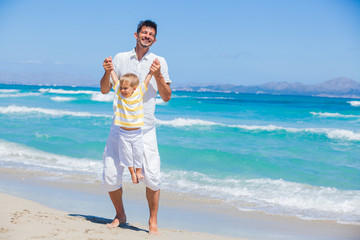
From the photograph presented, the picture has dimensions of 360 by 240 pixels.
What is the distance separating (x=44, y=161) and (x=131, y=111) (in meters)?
6.25

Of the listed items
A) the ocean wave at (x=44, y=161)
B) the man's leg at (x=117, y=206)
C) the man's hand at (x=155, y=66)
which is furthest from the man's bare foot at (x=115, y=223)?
the ocean wave at (x=44, y=161)

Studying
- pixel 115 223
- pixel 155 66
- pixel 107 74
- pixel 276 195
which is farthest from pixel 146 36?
pixel 276 195

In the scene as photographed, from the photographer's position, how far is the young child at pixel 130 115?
354cm

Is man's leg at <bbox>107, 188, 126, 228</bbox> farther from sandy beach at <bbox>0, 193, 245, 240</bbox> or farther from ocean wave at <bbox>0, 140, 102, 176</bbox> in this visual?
ocean wave at <bbox>0, 140, 102, 176</bbox>

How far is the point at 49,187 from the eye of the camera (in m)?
6.57

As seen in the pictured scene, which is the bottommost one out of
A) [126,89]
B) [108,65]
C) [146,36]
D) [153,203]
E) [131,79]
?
[153,203]

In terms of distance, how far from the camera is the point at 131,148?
11.9ft

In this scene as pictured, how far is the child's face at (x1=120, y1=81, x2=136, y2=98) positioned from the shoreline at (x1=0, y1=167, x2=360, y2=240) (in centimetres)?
173

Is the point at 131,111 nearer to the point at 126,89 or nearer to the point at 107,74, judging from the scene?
the point at 126,89

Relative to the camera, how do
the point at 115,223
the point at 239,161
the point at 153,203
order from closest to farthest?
the point at 153,203, the point at 115,223, the point at 239,161

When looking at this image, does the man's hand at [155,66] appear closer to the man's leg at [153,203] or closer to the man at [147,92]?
the man at [147,92]

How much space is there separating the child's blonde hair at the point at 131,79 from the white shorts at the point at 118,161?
0.48 meters

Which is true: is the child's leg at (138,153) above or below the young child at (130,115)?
below

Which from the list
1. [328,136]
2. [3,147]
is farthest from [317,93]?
[3,147]
